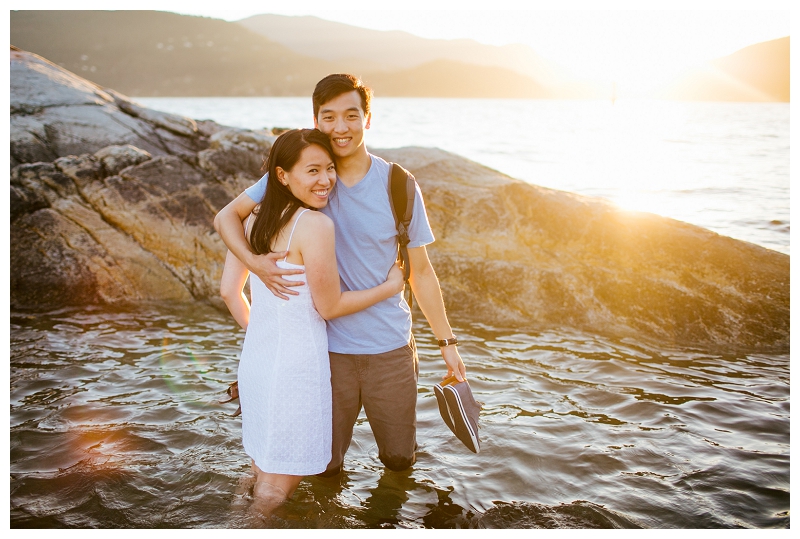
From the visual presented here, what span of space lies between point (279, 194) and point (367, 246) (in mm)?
591

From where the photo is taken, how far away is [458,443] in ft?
16.2

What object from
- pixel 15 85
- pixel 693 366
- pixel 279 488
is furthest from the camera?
pixel 15 85

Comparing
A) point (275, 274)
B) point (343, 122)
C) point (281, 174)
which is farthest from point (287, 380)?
point (343, 122)

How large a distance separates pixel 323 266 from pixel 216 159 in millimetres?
6436

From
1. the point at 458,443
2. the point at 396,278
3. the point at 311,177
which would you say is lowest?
the point at 458,443

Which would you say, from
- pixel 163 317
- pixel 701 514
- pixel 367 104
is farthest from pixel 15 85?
pixel 701 514

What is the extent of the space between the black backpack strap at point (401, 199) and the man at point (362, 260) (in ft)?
0.11

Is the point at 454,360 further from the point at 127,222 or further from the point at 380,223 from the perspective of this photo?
the point at 127,222

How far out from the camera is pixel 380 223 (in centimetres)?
343

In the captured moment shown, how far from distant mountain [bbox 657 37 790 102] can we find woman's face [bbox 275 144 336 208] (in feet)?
346

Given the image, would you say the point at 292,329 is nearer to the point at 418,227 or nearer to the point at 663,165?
the point at 418,227

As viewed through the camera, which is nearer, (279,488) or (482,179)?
(279,488)

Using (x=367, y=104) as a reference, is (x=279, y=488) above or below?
below

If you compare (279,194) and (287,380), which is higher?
(279,194)
